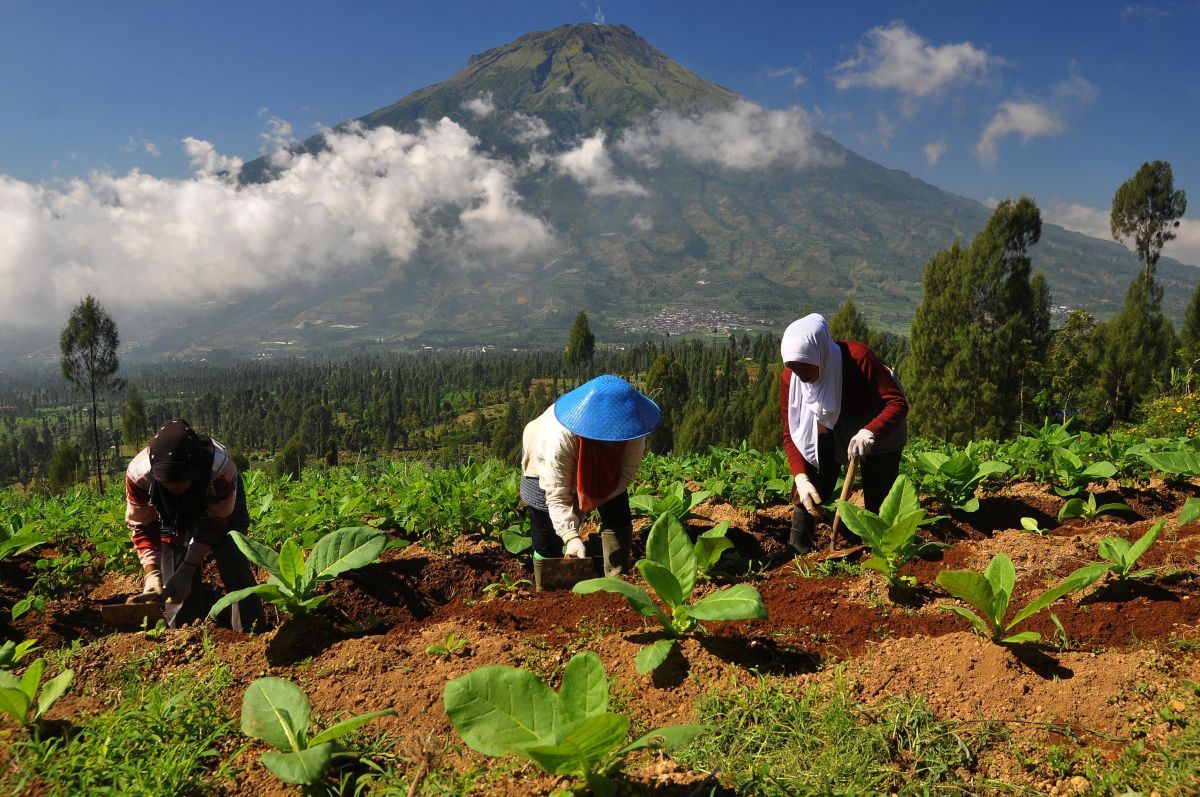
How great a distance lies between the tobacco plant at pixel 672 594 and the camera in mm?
2682

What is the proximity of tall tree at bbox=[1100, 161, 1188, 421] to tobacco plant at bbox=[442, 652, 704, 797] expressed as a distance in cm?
3504

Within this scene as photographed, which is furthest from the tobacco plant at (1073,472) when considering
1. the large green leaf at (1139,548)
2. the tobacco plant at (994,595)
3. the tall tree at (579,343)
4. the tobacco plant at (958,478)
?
the tall tree at (579,343)

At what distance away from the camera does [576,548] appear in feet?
13.1

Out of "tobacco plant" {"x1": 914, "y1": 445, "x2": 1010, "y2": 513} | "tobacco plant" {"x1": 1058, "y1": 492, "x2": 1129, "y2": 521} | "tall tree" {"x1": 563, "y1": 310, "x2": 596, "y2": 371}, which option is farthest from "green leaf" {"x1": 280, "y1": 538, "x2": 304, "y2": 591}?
"tall tree" {"x1": 563, "y1": 310, "x2": 596, "y2": 371}

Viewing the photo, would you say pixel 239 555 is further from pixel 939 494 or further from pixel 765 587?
pixel 939 494

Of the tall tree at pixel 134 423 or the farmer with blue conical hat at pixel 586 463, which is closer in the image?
the farmer with blue conical hat at pixel 586 463

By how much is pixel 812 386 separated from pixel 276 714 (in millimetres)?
3803

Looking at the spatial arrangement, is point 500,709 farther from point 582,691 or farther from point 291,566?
point 291,566

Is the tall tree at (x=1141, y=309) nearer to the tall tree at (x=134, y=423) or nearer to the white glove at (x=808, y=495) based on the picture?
the white glove at (x=808, y=495)

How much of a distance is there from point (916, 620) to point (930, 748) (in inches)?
41.8

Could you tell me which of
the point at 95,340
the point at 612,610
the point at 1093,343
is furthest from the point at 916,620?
the point at 95,340

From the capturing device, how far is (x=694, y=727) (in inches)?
79.0

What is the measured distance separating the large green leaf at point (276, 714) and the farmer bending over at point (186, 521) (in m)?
1.89

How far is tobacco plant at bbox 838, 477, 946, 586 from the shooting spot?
3.46 metres
